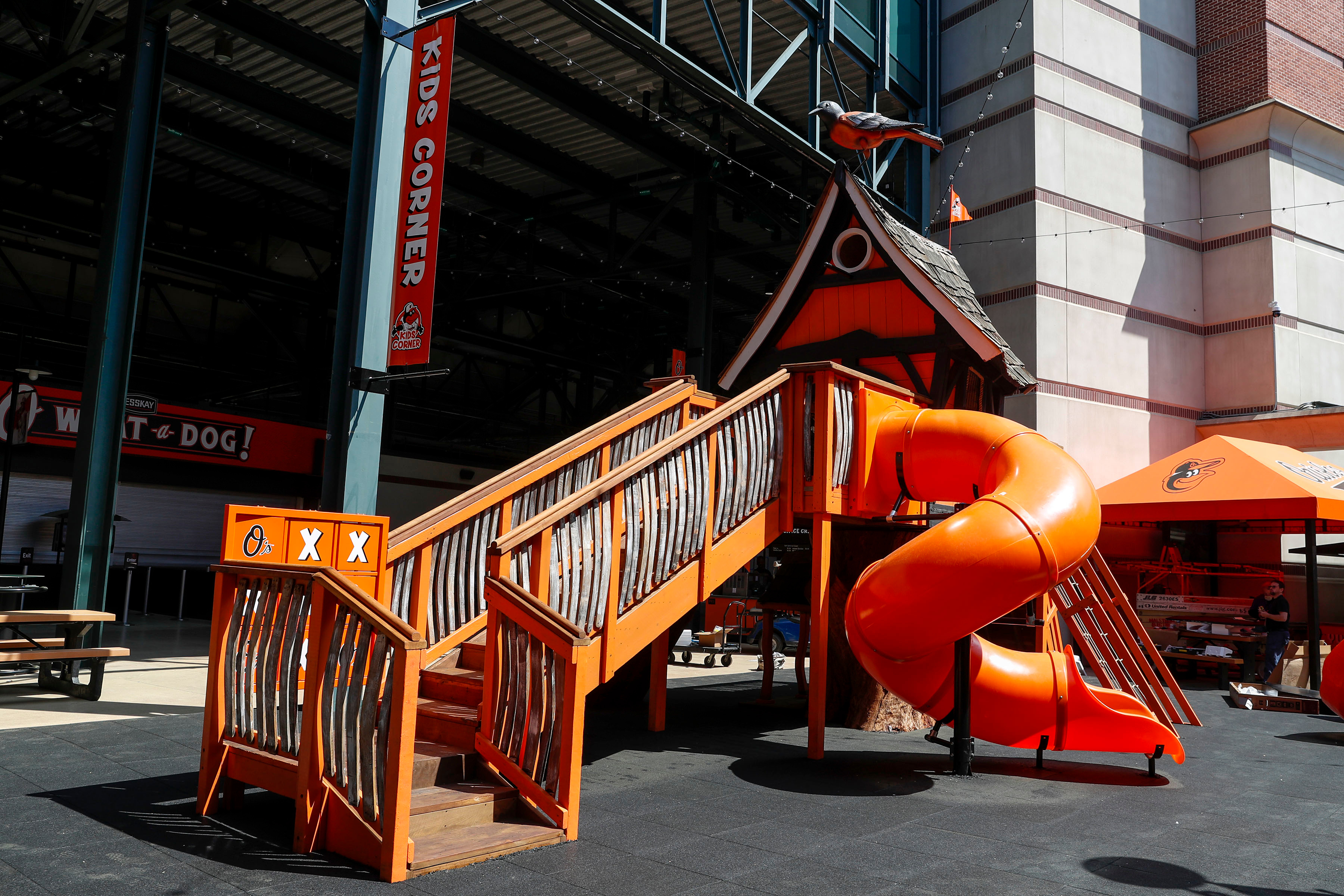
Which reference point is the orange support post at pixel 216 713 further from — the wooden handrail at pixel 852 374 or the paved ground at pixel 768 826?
the wooden handrail at pixel 852 374

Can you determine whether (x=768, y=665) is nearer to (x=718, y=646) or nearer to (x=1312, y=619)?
(x=718, y=646)

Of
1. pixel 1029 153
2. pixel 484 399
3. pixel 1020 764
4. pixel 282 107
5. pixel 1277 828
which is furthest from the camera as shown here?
pixel 484 399

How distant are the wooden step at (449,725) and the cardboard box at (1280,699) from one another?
9211 millimetres

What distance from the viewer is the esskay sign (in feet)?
59.4

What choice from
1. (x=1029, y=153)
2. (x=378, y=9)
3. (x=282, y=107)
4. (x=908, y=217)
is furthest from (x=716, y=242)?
(x=378, y=9)

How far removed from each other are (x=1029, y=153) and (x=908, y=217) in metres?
2.63

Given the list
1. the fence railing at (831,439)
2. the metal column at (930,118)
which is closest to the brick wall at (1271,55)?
the metal column at (930,118)

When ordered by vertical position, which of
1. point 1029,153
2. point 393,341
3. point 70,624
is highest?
point 1029,153

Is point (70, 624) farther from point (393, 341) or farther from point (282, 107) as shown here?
point (282, 107)

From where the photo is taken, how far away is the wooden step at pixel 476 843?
4531 mm

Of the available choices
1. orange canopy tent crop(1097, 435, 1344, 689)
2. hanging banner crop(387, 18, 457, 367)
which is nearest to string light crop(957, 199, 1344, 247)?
orange canopy tent crop(1097, 435, 1344, 689)

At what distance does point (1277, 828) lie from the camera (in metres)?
5.75

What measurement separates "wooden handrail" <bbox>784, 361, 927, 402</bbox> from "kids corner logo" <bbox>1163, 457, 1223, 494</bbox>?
8.22m

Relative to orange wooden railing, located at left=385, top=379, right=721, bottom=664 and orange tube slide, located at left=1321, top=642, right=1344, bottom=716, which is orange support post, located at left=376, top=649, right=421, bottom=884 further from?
orange tube slide, located at left=1321, top=642, right=1344, bottom=716
